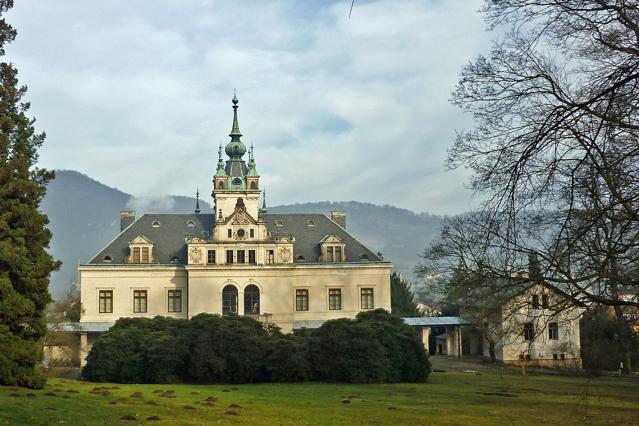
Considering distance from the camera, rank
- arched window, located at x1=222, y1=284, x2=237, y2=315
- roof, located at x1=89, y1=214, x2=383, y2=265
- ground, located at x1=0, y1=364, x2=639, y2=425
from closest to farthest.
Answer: ground, located at x1=0, y1=364, x2=639, y2=425 → arched window, located at x1=222, y1=284, x2=237, y2=315 → roof, located at x1=89, y1=214, x2=383, y2=265

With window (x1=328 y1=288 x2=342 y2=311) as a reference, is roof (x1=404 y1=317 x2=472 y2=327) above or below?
below

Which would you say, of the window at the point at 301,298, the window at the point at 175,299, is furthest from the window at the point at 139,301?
the window at the point at 301,298

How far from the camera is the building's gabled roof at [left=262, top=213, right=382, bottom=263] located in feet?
177

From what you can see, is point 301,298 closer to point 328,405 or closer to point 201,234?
point 201,234

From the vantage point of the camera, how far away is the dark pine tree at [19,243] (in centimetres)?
2214

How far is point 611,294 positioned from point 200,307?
42934 mm

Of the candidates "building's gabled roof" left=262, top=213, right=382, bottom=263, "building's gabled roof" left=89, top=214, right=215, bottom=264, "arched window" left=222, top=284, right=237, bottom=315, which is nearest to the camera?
"arched window" left=222, top=284, right=237, bottom=315

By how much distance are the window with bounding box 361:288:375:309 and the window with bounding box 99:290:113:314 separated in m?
17.6

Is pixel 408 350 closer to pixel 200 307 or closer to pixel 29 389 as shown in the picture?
pixel 29 389

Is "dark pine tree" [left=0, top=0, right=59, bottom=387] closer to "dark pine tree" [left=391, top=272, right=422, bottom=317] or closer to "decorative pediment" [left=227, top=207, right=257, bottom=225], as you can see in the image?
"decorative pediment" [left=227, top=207, right=257, bottom=225]

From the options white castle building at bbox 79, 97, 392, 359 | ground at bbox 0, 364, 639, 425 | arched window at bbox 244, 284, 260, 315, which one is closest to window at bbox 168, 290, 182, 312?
white castle building at bbox 79, 97, 392, 359

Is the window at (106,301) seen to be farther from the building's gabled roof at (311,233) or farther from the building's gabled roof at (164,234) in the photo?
the building's gabled roof at (311,233)

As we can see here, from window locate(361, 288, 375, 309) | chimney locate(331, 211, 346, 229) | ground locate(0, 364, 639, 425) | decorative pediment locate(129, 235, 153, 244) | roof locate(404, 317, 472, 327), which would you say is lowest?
ground locate(0, 364, 639, 425)

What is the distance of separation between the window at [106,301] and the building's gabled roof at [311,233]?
40.0ft
